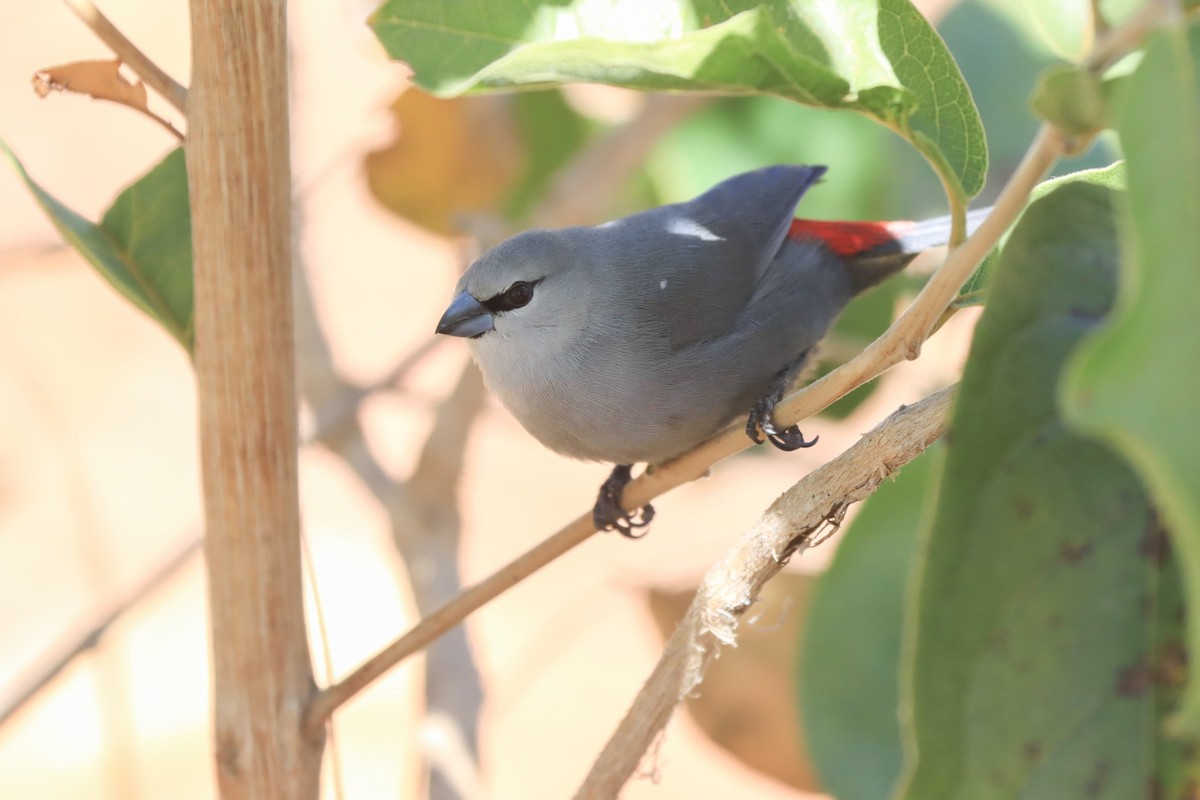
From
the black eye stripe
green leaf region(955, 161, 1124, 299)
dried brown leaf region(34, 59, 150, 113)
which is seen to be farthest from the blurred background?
the black eye stripe

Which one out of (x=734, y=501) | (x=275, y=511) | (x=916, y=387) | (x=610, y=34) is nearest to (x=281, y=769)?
(x=275, y=511)

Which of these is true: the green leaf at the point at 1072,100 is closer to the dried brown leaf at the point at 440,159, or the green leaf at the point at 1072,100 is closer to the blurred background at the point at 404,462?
the blurred background at the point at 404,462

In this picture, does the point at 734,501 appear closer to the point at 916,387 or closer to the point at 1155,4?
the point at 916,387

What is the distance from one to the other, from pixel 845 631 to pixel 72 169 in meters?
7.24

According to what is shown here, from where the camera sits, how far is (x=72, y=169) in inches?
304

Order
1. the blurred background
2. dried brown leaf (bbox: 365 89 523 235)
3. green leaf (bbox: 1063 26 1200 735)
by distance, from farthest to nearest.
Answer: dried brown leaf (bbox: 365 89 523 235)
the blurred background
green leaf (bbox: 1063 26 1200 735)

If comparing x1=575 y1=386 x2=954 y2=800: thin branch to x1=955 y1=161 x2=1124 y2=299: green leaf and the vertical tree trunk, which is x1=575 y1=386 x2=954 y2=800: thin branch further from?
the vertical tree trunk

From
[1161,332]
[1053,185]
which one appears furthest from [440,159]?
[1161,332]

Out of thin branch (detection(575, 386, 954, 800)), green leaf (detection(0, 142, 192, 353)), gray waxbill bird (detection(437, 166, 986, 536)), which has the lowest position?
gray waxbill bird (detection(437, 166, 986, 536))

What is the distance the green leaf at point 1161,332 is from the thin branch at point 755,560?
1.44 feet

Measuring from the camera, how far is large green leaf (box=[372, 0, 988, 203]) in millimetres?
743

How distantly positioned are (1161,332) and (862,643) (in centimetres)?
142

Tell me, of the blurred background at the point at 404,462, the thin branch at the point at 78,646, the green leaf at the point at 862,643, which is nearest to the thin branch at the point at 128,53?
the blurred background at the point at 404,462

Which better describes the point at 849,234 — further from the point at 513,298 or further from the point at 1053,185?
the point at 1053,185
